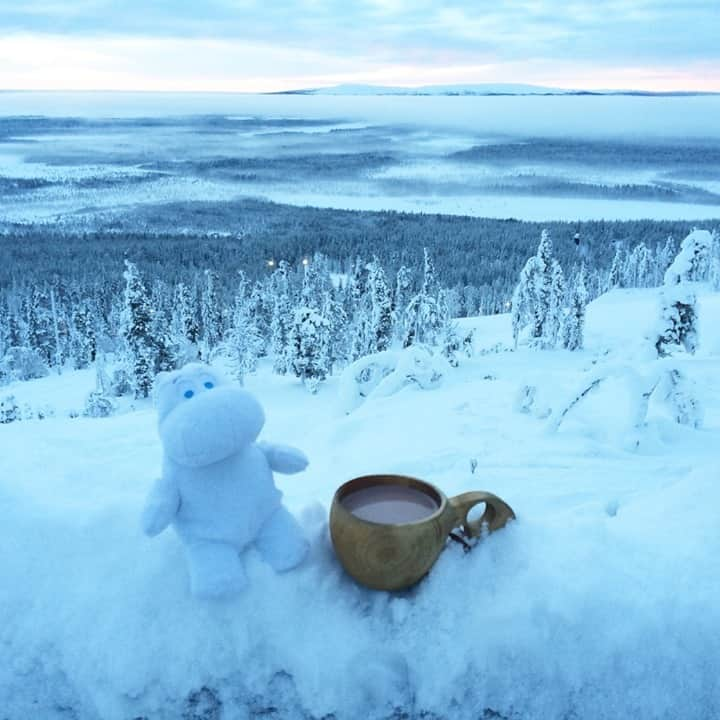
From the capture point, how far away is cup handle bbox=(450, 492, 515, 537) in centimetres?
258

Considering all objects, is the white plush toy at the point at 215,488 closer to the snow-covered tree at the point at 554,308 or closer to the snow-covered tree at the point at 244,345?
the snow-covered tree at the point at 554,308

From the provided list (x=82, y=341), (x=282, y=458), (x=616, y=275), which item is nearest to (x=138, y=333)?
(x=82, y=341)

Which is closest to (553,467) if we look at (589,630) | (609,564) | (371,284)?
(609,564)

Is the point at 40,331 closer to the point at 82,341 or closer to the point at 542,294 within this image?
the point at 82,341

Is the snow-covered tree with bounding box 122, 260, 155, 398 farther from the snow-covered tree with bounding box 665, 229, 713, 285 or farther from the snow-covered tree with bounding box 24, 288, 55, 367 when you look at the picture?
the snow-covered tree with bounding box 24, 288, 55, 367

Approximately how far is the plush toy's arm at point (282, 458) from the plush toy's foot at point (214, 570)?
1.38 feet

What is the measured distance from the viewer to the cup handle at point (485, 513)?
8.48 feet

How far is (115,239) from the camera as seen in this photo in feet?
396

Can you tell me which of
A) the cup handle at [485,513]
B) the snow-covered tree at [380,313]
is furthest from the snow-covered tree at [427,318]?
the cup handle at [485,513]

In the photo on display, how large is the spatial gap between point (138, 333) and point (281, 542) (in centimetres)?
3063

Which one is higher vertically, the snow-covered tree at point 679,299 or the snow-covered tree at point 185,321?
the snow-covered tree at point 679,299

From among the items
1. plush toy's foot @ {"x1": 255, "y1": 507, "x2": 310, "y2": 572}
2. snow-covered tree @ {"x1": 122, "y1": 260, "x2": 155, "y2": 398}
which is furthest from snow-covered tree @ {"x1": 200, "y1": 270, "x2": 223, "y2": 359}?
plush toy's foot @ {"x1": 255, "y1": 507, "x2": 310, "y2": 572}

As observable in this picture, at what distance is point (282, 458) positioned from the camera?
2.72 m

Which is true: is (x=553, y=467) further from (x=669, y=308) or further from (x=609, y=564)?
(x=669, y=308)
